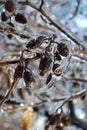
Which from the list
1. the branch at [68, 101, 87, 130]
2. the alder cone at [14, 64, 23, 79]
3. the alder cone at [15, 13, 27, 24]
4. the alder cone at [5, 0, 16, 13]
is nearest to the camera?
the alder cone at [14, 64, 23, 79]

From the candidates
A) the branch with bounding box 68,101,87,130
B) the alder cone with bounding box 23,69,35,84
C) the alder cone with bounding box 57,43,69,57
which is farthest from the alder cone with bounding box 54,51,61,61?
the branch with bounding box 68,101,87,130

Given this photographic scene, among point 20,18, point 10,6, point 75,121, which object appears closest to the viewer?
point 10,6

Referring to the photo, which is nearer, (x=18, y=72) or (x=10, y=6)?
(x=18, y=72)

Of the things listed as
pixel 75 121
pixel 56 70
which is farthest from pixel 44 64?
pixel 75 121

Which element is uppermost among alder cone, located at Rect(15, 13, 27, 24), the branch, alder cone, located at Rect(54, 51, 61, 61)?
the branch

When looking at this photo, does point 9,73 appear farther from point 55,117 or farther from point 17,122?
point 17,122

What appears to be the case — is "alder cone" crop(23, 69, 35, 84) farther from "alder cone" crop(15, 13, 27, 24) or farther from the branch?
the branch

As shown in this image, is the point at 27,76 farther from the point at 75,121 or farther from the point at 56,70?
the point at 75,121

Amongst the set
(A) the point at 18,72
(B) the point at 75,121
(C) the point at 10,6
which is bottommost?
(A) the point at 18,72

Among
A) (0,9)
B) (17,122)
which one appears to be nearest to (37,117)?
(17,122)
